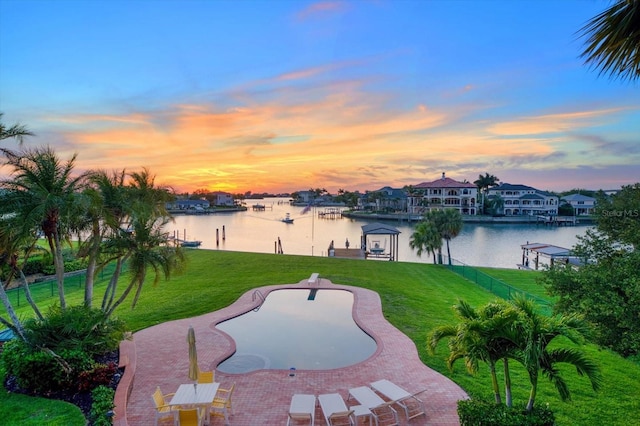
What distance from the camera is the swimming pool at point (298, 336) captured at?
33.2 feet

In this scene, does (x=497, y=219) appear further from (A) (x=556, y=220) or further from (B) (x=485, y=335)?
(B) (x=485, y=335)

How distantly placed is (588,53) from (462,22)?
41.6 feet

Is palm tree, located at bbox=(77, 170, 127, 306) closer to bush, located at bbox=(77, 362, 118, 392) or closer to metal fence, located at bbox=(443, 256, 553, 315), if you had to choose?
bush, located at bbox=(77, 362, 118, 392)

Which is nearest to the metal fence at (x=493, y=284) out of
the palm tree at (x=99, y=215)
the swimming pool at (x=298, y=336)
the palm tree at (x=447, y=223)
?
the palm tree at (x=447, y=223)

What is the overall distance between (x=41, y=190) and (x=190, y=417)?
6206mm

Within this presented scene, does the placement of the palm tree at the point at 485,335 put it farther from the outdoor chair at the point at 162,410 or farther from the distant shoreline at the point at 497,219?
the distant shoreline at the point at 497,219

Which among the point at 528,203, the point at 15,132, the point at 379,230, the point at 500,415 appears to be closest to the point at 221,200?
the point at 528,203

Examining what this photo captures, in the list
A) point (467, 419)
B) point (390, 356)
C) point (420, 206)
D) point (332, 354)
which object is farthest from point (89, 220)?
point (420, 206)

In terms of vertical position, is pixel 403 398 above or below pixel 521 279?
above

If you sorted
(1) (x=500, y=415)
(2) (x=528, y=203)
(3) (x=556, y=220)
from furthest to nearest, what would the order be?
(2) (x=528, y=203) → (3) (x=556, y=220) → (1) (x=500, y=415)

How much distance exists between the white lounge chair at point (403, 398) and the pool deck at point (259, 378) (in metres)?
0.16

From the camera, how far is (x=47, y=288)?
1959 centimetres

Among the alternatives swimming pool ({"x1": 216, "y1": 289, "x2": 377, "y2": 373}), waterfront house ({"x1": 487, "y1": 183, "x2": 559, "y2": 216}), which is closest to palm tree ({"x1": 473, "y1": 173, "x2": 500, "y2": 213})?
waterfront house ({"x1": 487, "y1": 183, "x2": 559, "y2": 216})

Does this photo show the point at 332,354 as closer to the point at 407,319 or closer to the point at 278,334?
the point at 278,334
